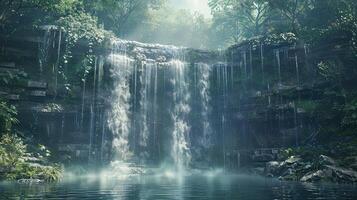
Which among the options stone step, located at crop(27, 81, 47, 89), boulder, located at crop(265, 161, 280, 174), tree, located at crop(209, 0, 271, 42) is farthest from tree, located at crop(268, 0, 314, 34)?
stone step, located at crop(27, 81, 47, 89)

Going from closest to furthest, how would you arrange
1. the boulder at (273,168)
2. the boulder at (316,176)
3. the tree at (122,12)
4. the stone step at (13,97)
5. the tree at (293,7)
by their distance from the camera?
the boulder at (316,176) → the boulder at (273,168) → the stone step at (13,97) → the tree at (293,7) → the tree at (122,12)

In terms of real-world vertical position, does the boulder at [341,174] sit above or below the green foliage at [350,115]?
below

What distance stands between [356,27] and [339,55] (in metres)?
2.85

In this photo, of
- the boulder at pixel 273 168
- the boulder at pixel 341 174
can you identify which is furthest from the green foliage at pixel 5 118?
the boulder at pixel 341 174

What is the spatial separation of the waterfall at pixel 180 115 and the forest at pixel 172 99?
0.34 feet

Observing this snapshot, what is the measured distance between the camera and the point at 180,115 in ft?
120

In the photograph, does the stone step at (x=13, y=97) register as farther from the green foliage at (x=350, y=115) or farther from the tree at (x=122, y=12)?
the green foliage at (x=350, y=115)

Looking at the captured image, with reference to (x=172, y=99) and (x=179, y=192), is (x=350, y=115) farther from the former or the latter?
(x=179, y=192)

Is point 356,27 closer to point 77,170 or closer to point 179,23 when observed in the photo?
point 77,170

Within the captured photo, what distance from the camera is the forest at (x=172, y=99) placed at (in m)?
29.7

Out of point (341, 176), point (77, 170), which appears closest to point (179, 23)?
point (77, 170)

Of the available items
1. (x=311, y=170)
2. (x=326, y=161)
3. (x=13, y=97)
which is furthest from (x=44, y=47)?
(x=326, y=161)

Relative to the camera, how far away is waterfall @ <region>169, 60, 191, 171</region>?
116 feet

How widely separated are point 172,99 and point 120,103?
519 centimetres
